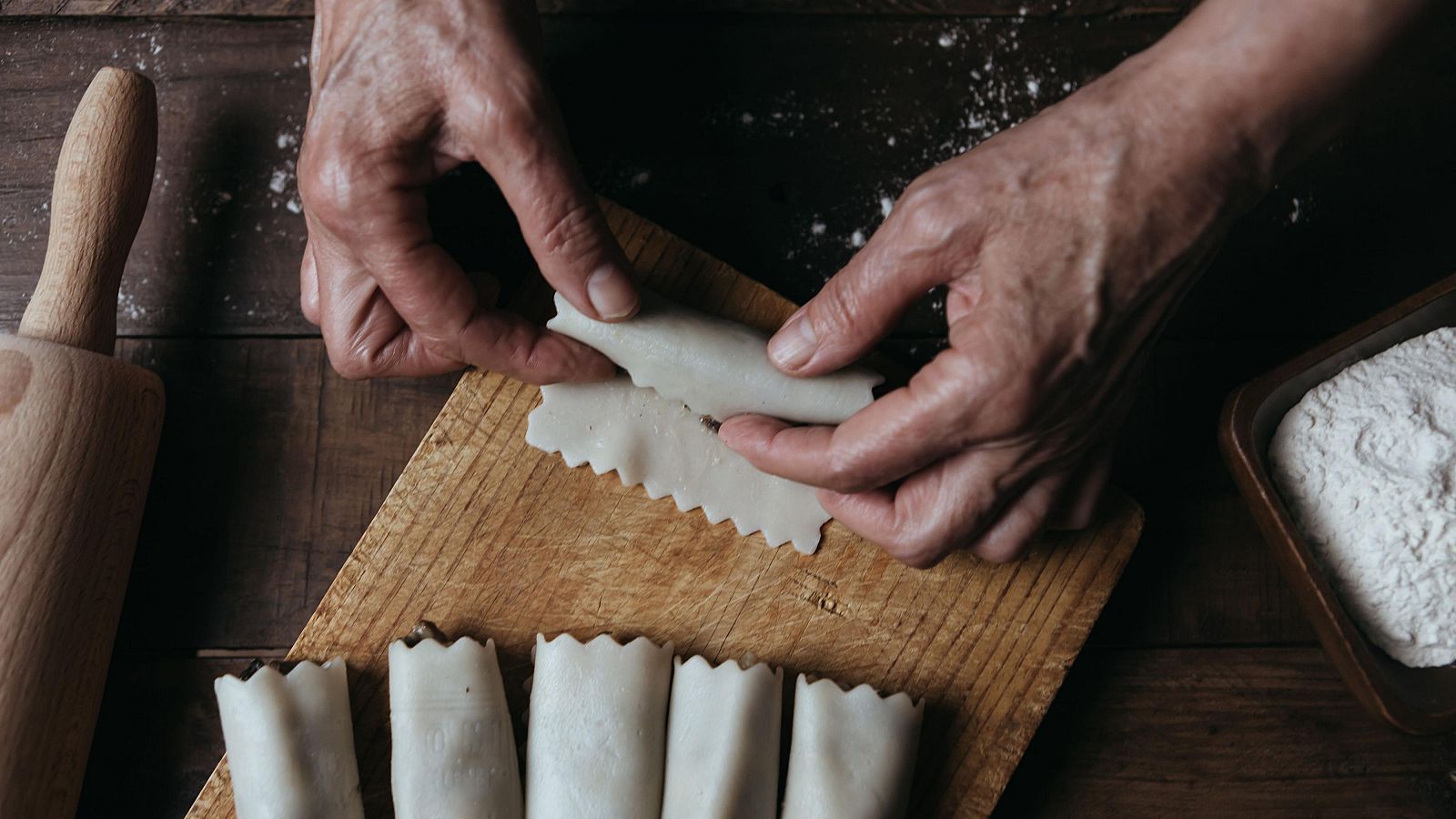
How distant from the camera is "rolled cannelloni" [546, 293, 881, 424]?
1687 mm

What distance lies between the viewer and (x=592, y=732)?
1708mm

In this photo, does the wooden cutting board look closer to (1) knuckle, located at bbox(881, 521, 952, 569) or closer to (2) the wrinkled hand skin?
(1) knuckle, located at bbox(881, 521, 952, 569)

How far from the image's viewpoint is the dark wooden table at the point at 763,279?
6.18 feet

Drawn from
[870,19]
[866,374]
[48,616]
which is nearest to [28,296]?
[48,616]

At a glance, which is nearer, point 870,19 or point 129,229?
point 129,229

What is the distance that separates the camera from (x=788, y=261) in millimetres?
1992

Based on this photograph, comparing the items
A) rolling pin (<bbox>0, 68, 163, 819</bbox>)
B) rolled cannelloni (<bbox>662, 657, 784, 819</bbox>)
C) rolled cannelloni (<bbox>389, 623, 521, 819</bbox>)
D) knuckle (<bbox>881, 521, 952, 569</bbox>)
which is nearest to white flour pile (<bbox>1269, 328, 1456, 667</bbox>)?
knuckle (<bbox>881, 521, 952, 569</bbox>)

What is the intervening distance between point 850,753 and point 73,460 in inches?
57.8

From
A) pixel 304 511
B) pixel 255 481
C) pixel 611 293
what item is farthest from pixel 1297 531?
pixel 255 481

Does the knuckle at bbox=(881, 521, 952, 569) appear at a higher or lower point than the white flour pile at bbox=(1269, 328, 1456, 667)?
lower

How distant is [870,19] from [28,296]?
6.15 feet

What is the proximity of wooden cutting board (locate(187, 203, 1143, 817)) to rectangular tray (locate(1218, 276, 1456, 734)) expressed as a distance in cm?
25

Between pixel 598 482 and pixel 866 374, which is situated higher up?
pixel 866 374

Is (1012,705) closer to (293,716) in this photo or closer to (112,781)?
(293,716)
